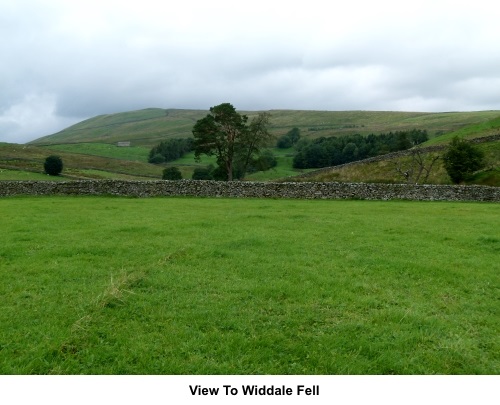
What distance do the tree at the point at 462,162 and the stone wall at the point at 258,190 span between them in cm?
1691

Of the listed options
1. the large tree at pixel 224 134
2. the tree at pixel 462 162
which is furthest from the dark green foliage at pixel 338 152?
the tree at pixel 462 162

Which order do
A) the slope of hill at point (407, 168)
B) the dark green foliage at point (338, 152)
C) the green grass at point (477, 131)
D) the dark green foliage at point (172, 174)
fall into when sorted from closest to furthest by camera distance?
1. the slope of hill at point (407, 168)
2. the green grass at point (477, 131)
3. the dark green foliage at point (172, 174)
4. the dark green foliage at point (338, 152)

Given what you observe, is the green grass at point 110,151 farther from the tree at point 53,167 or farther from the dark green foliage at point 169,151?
the tree at point 53,167

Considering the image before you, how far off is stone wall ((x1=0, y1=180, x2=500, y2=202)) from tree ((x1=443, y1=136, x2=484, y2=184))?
1691 cm

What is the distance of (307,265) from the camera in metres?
10.5

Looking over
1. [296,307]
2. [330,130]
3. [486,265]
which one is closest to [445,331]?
[296,307]

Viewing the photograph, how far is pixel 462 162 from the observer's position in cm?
4550

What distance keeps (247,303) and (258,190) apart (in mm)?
24814

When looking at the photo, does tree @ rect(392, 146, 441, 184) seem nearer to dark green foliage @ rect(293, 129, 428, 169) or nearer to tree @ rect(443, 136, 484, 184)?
tree @ rect(443, 136, 484, 184)

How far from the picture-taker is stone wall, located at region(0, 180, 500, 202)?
30422 millimetres

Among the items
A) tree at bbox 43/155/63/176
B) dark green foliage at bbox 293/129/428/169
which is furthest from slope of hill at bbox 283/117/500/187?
dark green foliage at bbox 293/129/428/169

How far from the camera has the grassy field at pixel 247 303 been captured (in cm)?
573

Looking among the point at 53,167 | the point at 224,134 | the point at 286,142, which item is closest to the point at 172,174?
the point at 53,167
